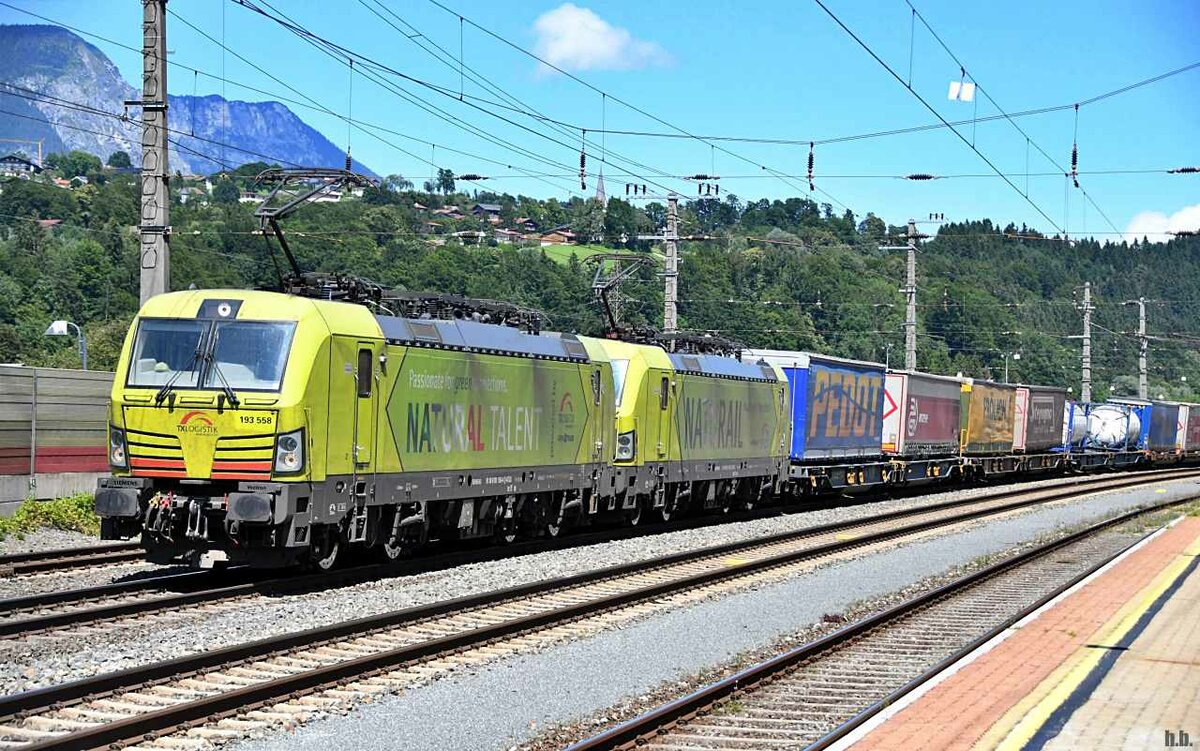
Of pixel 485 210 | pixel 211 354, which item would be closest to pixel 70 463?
pixel 211 354

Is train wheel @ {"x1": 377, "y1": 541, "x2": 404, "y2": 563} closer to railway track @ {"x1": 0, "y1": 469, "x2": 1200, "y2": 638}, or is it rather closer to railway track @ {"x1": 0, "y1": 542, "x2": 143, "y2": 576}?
railway track @ {"x1": 0, "y1": 469, "x2": 1200, "y2": 638}

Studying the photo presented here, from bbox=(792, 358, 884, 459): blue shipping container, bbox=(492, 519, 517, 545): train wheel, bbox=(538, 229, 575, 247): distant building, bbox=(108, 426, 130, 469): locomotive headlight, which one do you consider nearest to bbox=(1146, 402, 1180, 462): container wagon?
bbox=(538, 229, 575, 247): distant building

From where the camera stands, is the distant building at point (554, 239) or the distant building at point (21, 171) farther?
the distant building at point (21, 171)

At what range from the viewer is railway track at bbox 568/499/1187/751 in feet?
32.3

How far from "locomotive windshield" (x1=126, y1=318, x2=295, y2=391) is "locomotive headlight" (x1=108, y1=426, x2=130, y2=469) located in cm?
62

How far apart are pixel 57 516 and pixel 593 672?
40.5ft

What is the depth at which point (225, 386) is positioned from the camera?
50.5 feet

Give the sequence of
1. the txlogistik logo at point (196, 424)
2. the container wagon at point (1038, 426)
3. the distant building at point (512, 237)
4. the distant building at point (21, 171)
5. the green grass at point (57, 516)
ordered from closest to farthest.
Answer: the txlogistik logo at point (196, 424)
the green grass at point (57, 516)
the container wagon at point (1038, 426)
the distant building at point (512, 237)
the distant building at point (21, 171)

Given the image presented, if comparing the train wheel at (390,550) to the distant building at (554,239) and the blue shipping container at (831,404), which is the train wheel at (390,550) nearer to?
the blue shipping container at (831,404)

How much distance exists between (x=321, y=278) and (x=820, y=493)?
83.2 ft

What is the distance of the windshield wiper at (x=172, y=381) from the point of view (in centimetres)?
1555

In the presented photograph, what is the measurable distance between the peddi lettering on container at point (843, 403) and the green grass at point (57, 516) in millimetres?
18179

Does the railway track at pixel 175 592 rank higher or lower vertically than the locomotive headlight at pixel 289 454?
lower

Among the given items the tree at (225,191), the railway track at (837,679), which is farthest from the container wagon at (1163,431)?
the tree at (225,191)
